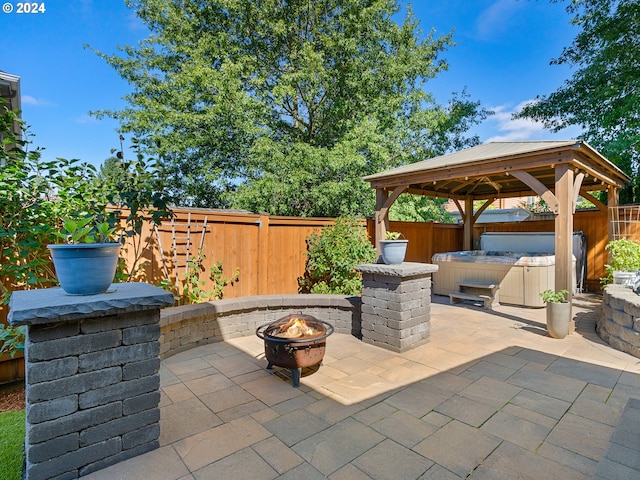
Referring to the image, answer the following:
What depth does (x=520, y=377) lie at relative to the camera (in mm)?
2918

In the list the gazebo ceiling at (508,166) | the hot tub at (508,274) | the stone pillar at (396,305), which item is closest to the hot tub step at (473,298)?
the hot tub at (508,274)

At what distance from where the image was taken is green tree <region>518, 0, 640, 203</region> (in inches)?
292

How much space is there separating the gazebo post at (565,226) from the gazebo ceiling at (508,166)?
7.7 inches

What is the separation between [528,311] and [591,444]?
3.88 m

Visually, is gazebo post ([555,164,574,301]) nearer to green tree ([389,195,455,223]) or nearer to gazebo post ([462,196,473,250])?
gazebo post ([462,196,473,250])

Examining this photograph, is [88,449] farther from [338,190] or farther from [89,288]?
[338,190]

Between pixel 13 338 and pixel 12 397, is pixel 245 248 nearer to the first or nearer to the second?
pixel 13 338

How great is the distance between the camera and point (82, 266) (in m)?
1.77

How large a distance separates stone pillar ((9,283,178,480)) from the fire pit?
1.02 metres

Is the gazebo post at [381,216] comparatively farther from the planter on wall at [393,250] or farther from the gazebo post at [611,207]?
the gazebo post at [611,207]

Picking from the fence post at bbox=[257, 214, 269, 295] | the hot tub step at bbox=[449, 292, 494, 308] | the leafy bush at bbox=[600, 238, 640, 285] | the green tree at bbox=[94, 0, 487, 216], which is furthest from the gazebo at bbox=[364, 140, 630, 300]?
the fence post at bbox=[257, 214, 269, 295]

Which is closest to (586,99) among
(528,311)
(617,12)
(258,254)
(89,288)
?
(617,12)

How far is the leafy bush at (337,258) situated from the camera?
4930 mm

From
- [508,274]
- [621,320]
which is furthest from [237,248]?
[621,320]
